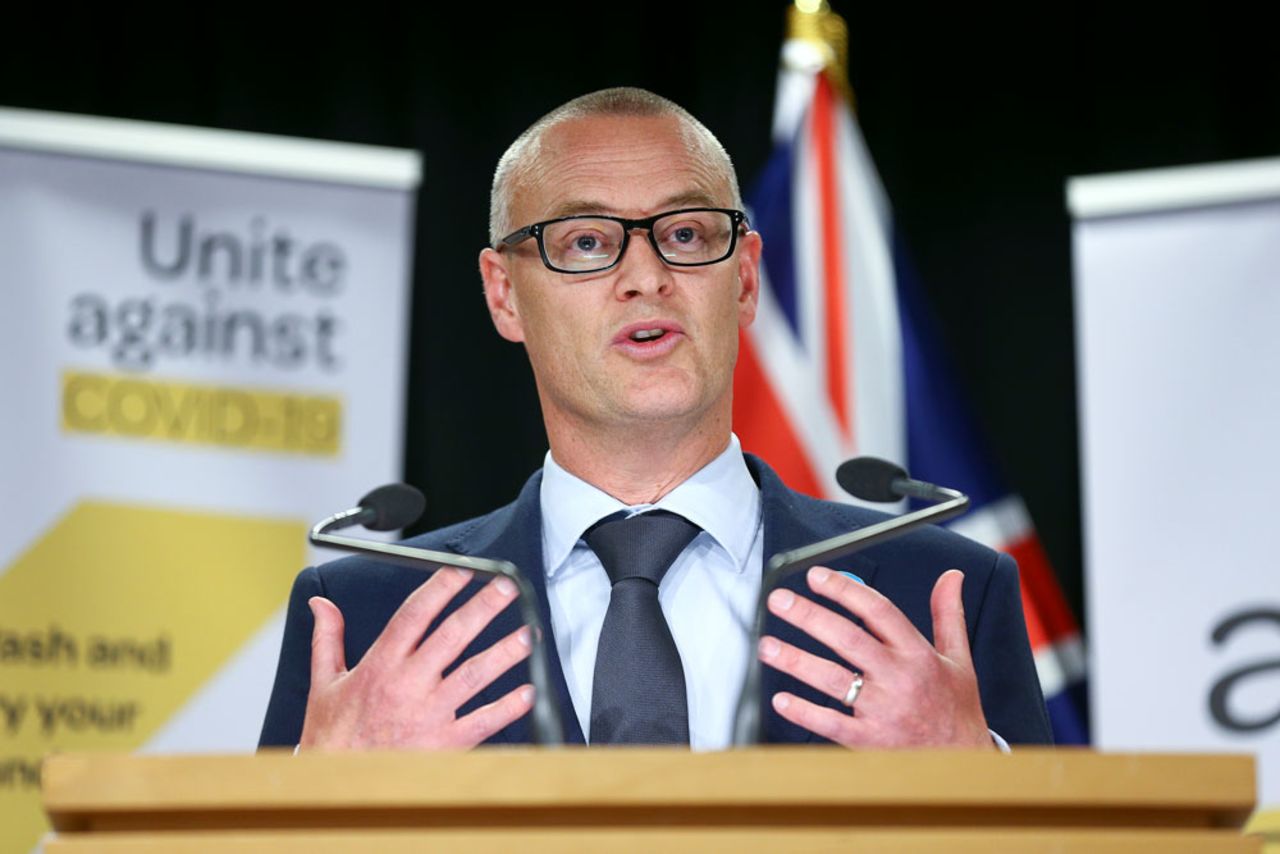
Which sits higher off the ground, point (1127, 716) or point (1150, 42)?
point (1150, 42)

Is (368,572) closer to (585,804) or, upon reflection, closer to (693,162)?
(693,162)

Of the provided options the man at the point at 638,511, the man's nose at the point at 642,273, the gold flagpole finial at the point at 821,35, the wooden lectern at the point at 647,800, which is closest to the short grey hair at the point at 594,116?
the man at the point at 638,511

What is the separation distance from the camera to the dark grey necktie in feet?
5.49

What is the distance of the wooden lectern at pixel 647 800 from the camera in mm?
1021

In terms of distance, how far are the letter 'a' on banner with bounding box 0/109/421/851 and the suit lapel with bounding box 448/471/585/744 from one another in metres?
1.31

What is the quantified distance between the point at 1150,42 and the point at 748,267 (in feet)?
6.58

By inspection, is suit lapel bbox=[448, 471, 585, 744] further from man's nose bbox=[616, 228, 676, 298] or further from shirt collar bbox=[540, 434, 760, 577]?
→ man's nose bbox=[616, 228, 676, 298]

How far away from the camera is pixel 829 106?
3.46 m

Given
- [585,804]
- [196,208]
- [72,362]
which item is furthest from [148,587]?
[585,804]

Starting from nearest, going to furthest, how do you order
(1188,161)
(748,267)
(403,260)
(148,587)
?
(748,267)
(148,587)
(403,260)
(1188,161)

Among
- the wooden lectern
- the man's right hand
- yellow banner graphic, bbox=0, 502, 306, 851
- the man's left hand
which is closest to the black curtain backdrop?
yellow banner graphic, bbox=0, 502, 306, 851

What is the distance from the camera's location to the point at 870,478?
168 cm

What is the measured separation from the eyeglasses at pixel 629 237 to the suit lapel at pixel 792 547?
0.25 metres

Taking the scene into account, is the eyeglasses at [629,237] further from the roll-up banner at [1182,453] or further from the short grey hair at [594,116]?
the roll-up banner at [1182,453]
